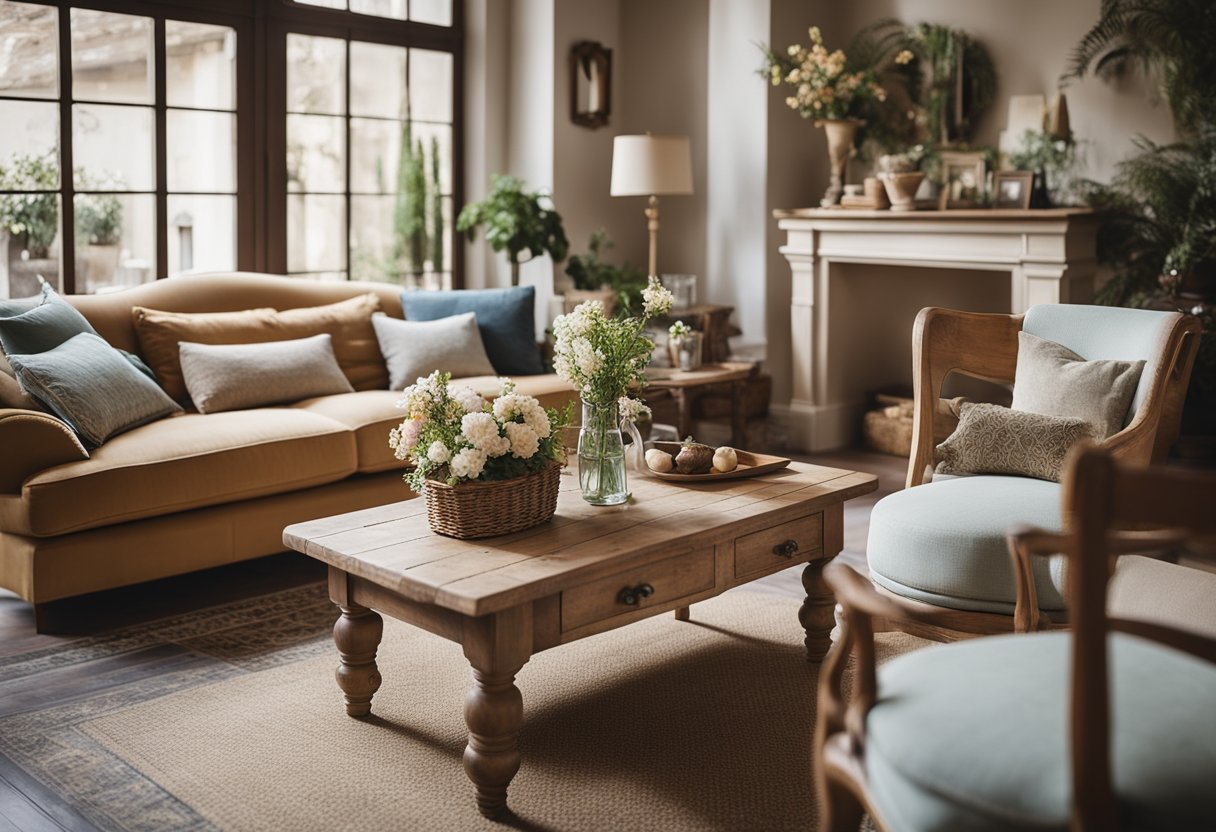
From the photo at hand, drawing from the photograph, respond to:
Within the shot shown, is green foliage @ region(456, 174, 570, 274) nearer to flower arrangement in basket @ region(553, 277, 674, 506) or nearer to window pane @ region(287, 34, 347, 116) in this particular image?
window pane @ region(287, 34, 347, 116)

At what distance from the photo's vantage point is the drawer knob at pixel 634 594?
2.67m

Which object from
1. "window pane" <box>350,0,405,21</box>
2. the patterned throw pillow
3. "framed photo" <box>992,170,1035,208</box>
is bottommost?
the patterned throw pillow

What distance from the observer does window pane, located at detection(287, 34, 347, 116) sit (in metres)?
5.63

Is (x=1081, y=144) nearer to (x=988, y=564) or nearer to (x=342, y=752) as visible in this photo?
(x=988, y=564)

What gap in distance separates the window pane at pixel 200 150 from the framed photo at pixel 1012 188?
11.2ft

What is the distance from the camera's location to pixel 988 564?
2.85 m

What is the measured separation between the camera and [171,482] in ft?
12.0

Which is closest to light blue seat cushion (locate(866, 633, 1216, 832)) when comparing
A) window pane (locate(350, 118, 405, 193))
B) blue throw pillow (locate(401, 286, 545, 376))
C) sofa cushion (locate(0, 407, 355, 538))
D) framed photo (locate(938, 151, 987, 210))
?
sofa cushion (locate(0, 407, 355, 538))

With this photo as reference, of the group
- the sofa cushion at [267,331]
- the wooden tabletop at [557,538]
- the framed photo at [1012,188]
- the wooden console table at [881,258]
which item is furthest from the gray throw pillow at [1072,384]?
the sofa cushion at [267,331]

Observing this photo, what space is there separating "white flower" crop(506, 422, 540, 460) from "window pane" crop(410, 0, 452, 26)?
4.05 meters

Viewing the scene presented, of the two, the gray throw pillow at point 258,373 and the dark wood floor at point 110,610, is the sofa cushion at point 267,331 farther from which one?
the dark wood floor at point 110,610

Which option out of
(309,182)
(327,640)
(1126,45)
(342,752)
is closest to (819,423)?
(1126,45)

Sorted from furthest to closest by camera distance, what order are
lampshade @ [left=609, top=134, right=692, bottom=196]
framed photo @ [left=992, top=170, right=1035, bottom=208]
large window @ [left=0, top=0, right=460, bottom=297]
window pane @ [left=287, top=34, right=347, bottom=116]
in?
lampshade @ [left=609, top=134, right=692, bottom=196], window pane @ [left=287, top=34, right=347, bottom=116], framed photo @ [left=992, top=170, right=1035, bottom=208], large window @ [left=0, top=0, right=460, bottom=297]

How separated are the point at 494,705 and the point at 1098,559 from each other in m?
1.33
